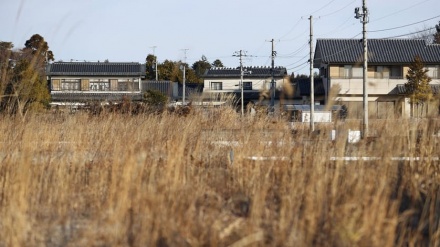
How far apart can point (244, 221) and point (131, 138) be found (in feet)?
9.92

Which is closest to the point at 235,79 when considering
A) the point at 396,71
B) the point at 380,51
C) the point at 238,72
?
the point at 238,72

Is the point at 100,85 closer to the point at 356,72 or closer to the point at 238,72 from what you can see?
the point at 238,72

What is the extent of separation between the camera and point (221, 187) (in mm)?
5109

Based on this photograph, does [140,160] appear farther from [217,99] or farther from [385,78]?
[385,78]

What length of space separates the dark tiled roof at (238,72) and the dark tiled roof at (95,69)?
6.20 meters

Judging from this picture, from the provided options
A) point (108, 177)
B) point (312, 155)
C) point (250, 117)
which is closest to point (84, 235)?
point (108, 177)

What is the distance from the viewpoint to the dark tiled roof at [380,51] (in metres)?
35.4

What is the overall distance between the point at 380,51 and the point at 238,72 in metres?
13.4

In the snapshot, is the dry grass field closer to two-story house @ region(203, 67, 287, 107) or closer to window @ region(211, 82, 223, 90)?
two-story house @ region(203, 67, 287, 107)

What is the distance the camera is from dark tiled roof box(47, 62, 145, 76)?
41.7m

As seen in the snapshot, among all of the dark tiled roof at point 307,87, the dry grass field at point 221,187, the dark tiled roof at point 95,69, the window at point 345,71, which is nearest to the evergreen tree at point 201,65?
the dark tiled roof at point 95,69

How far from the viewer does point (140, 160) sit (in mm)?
4613

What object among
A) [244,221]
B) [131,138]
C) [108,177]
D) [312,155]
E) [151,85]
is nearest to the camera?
[244,221]

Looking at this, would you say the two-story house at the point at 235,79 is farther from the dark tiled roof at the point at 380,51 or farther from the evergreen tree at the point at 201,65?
the evergreen tree at the point at 201,65
